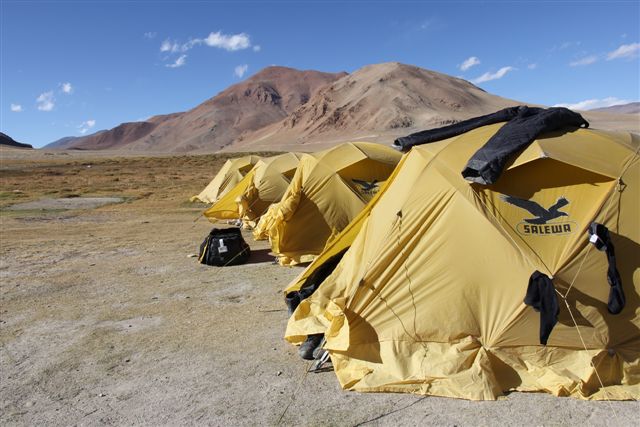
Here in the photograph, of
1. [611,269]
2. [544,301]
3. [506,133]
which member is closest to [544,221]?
[611,269]

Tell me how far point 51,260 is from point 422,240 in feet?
30.1

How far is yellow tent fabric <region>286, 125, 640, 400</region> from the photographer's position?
4.87 metres

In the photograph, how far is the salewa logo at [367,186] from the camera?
1092cm

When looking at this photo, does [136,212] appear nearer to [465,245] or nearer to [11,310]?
[11,310]

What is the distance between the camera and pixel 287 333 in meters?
6.02

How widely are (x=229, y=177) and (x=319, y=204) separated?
1144 cm

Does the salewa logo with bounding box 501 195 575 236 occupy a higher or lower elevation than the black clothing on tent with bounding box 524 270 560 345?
higher

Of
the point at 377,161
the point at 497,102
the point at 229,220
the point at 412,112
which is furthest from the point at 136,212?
the point at 497,102

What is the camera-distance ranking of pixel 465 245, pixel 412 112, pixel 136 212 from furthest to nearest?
pixel 412 112 < pixel 136 212 < pixel 465 245

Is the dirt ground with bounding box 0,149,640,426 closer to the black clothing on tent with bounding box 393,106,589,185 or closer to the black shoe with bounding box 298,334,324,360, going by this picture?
the black shoe with bounding box 298,334,324,360

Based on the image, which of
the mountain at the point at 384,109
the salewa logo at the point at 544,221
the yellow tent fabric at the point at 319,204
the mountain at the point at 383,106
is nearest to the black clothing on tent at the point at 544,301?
the salewa logo at the point at 544,221

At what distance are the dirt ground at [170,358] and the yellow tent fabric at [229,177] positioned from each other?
9.26 m

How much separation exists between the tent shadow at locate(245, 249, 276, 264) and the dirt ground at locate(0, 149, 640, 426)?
5cm

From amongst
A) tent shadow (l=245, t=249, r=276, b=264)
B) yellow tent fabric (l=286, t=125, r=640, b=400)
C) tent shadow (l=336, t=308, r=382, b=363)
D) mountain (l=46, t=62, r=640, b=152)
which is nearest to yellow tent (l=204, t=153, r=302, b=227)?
tent shadow (l=245, t=249, r=276, b=264)
